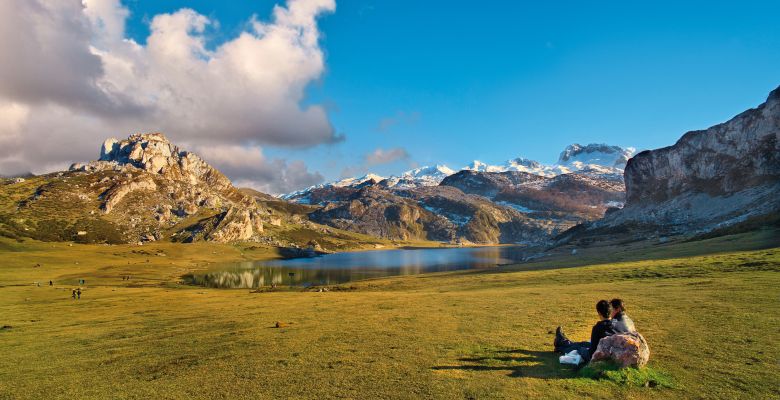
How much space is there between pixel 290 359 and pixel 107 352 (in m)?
13.4

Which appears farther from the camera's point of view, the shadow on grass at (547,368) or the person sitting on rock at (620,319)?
the person sitting on rock at (620,319)

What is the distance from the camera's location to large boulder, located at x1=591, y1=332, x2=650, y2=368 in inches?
663

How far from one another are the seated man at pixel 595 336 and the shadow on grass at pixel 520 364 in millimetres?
668

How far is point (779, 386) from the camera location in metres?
14.7

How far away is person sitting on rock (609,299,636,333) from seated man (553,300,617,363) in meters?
0.20

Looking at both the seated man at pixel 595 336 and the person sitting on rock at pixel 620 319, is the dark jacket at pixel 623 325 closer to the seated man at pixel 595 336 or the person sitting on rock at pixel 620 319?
the person sitting on rock at pixel 620 319

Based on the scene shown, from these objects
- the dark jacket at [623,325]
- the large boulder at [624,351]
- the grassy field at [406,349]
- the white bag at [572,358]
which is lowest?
the grassy field at [406,349]

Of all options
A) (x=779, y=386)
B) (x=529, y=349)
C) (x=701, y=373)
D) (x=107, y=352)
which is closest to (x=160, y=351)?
(x=107, y=352)

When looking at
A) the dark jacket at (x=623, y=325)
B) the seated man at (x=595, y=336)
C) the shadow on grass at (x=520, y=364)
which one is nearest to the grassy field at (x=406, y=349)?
the shadow on grass at (x=520, y=364)

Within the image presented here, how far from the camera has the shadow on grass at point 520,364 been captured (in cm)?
1759

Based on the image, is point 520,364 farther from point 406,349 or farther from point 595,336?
point 406,349

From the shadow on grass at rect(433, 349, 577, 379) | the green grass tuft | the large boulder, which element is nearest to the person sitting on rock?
the large boulder

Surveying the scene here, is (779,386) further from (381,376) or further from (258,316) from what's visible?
(258,316)

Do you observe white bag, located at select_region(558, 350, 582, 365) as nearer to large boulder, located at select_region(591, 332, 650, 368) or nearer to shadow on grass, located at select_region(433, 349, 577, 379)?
shadow on grass, located at select_region(433, 349, 577, 379)
